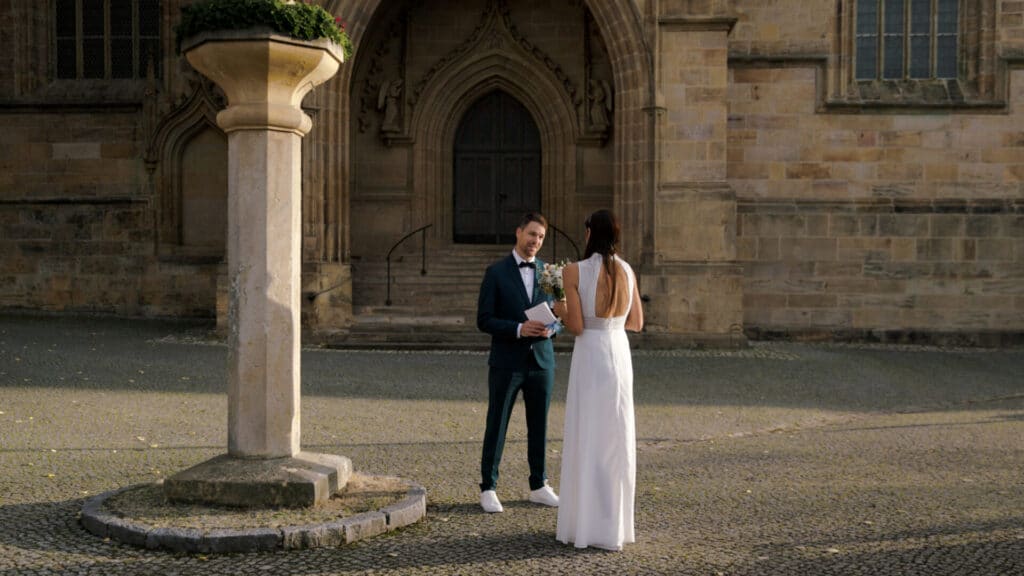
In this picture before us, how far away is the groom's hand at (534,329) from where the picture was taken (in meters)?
6.49

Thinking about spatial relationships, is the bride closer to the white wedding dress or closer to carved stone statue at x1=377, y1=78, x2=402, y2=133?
the white wedding dress

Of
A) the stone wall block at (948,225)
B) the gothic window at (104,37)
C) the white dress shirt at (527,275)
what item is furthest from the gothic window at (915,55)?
the white dress shirt at (527,275)

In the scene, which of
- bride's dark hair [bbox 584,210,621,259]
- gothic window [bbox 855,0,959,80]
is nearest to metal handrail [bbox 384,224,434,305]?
gothic window [bbox 855,0,959,80]

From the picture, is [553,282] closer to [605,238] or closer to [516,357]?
[605,238]

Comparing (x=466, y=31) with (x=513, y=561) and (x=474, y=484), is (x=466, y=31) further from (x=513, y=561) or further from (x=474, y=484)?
(x=513, y=561)

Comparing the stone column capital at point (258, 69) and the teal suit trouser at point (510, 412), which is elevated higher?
the stone column capital at point (258, 69)

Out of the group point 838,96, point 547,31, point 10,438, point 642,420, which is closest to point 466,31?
point 547,31

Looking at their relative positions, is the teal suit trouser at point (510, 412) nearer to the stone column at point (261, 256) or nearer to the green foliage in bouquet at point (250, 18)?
the stone column at point (261, 256)

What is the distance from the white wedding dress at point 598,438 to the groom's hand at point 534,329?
0.40m

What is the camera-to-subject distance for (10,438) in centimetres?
869

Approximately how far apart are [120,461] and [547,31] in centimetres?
1388

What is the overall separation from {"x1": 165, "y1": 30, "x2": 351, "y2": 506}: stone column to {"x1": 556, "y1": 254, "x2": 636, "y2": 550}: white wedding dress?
1.49 m

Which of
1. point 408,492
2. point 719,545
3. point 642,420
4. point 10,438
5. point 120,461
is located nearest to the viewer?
point 719,545

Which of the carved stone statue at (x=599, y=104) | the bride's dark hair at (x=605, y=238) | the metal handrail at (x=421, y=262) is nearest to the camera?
the bride's dark hair at (x=605, y=238)
